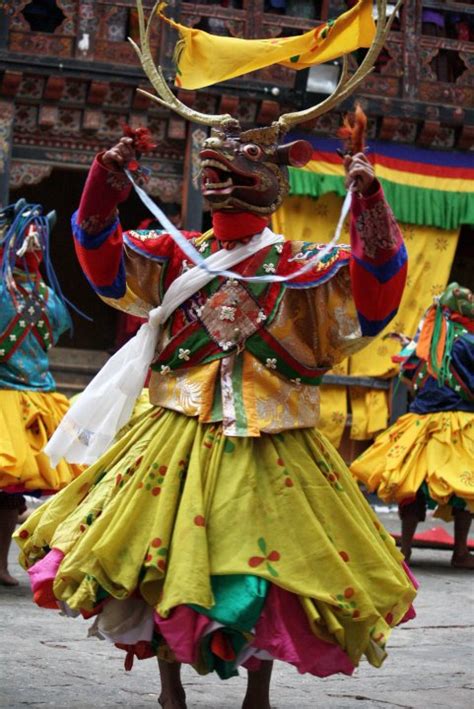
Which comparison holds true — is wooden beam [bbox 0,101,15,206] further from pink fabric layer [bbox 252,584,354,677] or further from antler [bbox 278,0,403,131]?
pink fabric layer [bbox 252,584,354,677]

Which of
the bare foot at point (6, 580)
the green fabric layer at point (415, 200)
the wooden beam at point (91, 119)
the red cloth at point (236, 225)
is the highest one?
the red cloth at point (236, 225)

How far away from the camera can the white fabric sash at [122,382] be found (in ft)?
13.0

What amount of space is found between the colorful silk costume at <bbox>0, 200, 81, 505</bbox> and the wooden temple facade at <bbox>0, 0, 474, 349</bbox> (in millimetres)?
4935

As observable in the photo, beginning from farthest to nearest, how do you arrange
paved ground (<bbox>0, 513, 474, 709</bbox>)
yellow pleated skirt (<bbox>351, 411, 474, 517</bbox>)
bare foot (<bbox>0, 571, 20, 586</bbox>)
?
1. yellow pleated skirt (<bbox>351, 411, 474, 517</bbox>)
2. bare foot (<bbox>0, 571, 20, 586</bbox>)
3. paved ground (<bbox>0, 513, 474, 709</bbox>)

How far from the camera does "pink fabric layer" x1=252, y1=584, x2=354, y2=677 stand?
3486 mm

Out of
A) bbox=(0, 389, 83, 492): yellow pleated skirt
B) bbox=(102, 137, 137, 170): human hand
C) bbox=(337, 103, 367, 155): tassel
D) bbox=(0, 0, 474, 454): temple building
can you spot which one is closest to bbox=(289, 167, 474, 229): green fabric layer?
bbox=(0, 0, 474, 454): temple building

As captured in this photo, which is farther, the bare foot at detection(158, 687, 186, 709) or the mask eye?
the mask eye

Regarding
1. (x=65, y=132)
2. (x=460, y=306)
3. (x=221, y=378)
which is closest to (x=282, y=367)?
(x=221, y=378)

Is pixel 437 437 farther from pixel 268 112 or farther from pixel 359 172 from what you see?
pixel 359 172

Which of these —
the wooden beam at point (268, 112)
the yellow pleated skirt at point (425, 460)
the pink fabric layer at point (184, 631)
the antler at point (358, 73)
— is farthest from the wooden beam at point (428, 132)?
the pink fabric layer at point (184, 631)

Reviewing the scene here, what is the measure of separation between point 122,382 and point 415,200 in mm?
9114

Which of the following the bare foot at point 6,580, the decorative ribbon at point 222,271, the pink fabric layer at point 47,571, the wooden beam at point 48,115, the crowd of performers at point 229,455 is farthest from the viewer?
the wooden beam at point 48,115

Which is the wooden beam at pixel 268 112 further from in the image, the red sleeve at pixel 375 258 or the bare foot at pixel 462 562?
the red sleeve at pixel 375 258

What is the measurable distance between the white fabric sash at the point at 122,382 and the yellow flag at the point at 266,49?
1.76ft
